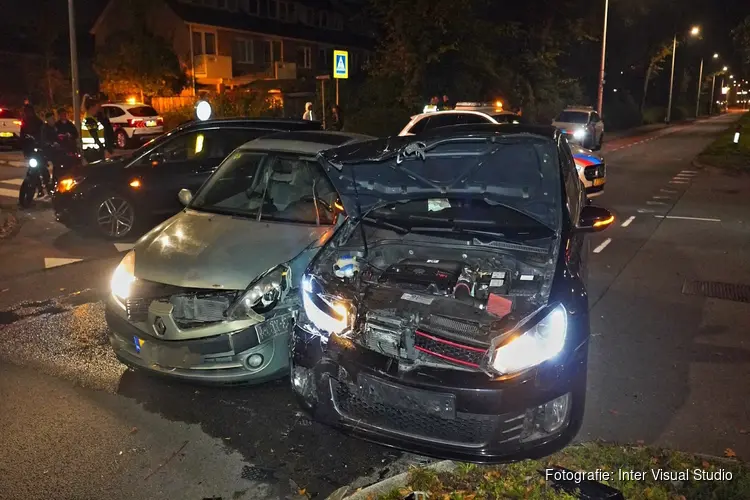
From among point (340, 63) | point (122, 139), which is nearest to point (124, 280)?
point (340, 63)

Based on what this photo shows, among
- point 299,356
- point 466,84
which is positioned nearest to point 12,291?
point 299,356

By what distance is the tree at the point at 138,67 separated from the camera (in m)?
31.6

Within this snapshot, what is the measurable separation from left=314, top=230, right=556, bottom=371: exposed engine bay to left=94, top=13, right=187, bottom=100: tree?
3009cm

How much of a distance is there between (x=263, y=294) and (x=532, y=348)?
6.40ft

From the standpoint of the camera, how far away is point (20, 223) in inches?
445

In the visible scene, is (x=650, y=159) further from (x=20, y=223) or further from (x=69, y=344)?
(x=69, y=344)

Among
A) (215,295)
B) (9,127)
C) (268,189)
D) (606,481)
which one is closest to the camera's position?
(606,481)

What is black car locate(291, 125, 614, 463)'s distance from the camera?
352 centimetres

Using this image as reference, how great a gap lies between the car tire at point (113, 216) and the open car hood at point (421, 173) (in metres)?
6.09

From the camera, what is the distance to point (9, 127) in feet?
74.5

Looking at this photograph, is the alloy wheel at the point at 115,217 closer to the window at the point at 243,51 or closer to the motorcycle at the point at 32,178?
the motorcycle at the point at 32,178

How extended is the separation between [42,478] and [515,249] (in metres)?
3.16

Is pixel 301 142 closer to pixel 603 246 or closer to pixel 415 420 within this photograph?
pixel 415 420

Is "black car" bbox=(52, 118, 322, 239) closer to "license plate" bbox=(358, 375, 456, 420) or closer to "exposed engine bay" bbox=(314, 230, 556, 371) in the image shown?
"exposed engine bay" bbox=(314, 230, 556, 371)
